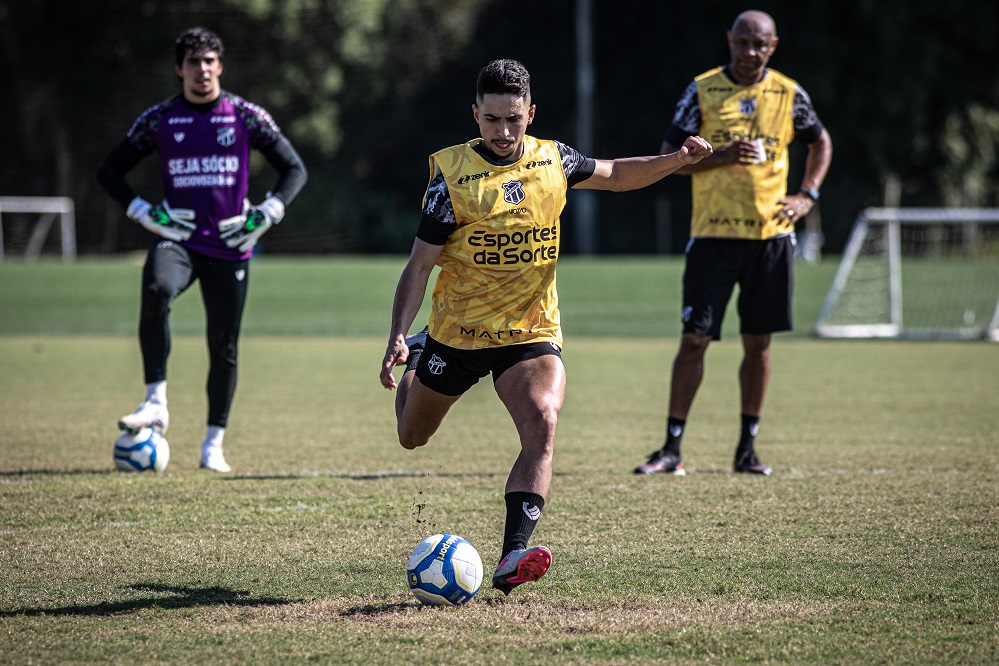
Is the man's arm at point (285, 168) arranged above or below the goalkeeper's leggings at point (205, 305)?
above

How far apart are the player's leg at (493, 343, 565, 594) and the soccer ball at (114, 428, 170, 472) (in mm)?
3027

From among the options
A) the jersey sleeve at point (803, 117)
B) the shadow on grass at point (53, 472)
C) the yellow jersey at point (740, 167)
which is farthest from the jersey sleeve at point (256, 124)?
the jersey sleeve at point (803, 117)

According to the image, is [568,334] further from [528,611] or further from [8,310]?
[528,611]

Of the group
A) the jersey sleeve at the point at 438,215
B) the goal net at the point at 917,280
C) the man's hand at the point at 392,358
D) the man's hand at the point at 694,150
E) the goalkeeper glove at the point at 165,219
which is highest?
the man's hand at the point at 694,150

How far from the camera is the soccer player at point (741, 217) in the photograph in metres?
7.41

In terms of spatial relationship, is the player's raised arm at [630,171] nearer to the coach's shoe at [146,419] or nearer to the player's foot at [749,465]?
the player's foot at [749,465]

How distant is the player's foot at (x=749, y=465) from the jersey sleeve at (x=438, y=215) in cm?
313

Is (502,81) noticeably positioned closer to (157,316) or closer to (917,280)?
(157,316)

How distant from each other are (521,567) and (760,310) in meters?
3.59

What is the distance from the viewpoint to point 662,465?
23.8ft

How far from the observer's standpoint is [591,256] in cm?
3612

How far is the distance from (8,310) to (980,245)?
1833 centimetres

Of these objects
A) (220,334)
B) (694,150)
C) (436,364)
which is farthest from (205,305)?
(694,150)

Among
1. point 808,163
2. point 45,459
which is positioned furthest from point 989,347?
point 45,459
